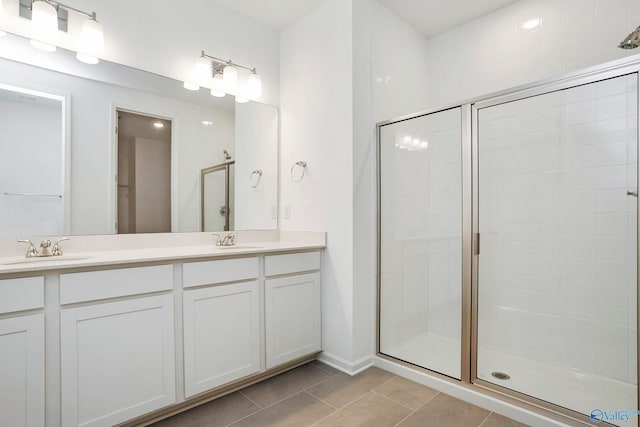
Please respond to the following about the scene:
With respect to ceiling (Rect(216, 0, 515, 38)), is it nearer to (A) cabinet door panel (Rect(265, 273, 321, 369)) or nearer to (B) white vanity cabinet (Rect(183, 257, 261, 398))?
(B) white vanity cabinet (Rect(183, 257, 261, 398))

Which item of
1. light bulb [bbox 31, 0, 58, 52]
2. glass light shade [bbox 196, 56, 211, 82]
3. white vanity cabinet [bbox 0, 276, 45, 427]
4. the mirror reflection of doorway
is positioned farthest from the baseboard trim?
light bulb [bbox 31, 0, 58, 52]

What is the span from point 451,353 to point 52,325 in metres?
2.12

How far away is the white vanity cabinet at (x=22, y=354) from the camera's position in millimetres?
1308

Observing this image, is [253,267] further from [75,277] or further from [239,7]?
[239,7]

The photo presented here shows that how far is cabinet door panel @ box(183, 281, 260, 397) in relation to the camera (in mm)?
1785

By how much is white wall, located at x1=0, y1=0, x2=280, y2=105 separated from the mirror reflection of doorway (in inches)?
15.2

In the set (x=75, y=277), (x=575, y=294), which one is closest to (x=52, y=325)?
(x=75, y=277)

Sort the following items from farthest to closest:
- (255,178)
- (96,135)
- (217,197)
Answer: (255,178), (217,197), (96,135)

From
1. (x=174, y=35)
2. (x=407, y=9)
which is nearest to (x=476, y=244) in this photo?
(x=407, y=9)

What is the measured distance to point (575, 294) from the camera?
2.03 meters

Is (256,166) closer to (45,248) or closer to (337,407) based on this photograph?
(45,248)

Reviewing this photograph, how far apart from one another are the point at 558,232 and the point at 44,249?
2.87 meters

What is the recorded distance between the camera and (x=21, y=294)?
1.34 meters

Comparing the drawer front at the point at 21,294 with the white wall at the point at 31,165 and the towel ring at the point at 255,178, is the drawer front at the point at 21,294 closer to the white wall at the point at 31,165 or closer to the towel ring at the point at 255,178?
the white wall at the point at 31,165
